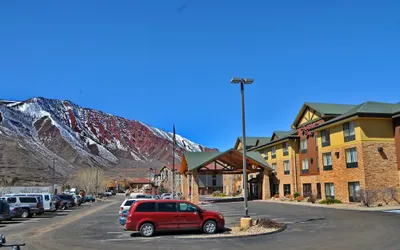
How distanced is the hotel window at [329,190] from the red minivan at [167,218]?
1019 inches

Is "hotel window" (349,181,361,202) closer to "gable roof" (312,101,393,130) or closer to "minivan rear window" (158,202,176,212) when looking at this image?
"gable roof" (312,101,393,130)

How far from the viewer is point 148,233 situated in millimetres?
16500

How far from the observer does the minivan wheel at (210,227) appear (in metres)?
17.1

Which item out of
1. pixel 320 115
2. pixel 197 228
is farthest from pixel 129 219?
pixel 320 115

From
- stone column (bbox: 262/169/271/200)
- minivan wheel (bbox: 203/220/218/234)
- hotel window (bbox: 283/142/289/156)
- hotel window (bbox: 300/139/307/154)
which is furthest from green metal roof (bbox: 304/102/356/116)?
minivan wheel (bbox: 203/220/218/234)

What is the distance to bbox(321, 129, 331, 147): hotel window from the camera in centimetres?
4094

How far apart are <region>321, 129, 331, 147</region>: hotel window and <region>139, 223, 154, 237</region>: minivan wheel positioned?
2905 centimetres

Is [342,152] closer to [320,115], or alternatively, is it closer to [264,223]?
[320,115]

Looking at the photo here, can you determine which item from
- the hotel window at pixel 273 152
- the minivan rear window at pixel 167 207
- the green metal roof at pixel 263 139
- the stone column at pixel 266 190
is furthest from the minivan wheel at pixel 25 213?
the green metal roof at pixel 263 139

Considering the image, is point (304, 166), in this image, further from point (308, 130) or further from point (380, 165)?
point (380, 165)

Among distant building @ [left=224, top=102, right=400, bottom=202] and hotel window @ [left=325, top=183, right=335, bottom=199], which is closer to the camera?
distant building @ [left=224, top=102, right=400, bottom=202]

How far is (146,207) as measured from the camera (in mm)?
16828

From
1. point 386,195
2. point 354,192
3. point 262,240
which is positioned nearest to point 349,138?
point 354,192

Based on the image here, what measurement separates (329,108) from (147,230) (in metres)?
34.3
